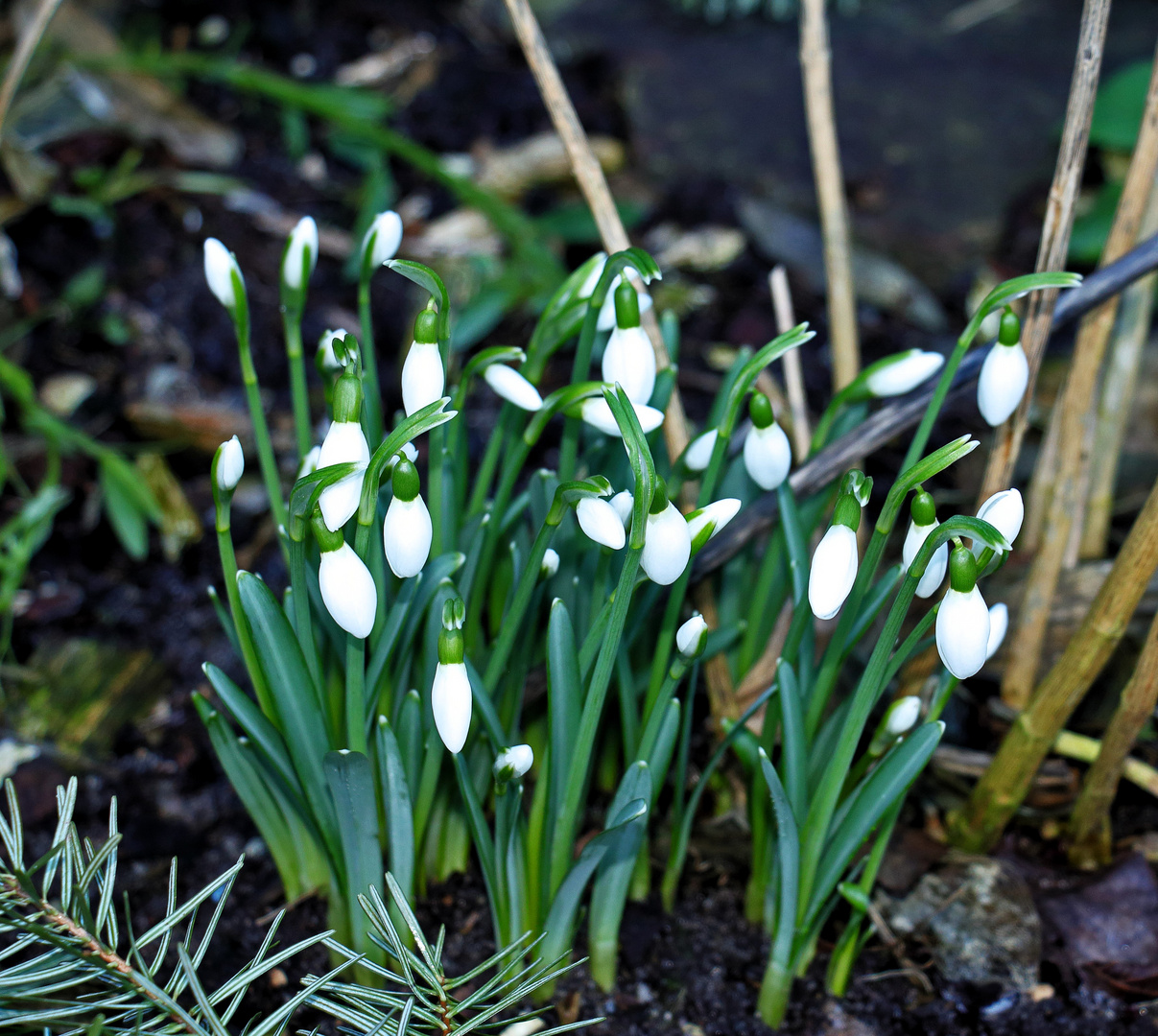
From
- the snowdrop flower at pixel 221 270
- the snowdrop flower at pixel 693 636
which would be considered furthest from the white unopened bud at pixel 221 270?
the snowdrop flower at pixel 693 636

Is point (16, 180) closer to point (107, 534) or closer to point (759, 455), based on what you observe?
point (107, 534)

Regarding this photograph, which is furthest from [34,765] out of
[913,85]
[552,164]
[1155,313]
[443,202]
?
[913,85]

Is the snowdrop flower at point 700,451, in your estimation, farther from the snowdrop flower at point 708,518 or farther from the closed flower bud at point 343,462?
the closed flower bud at point 343,462

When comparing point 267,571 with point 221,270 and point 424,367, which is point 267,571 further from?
point 424,367

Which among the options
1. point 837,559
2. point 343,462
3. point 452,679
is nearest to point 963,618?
point 837,559

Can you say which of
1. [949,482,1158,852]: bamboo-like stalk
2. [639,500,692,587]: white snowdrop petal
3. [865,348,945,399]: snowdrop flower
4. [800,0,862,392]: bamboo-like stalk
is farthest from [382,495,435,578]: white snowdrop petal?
[800,0,862,392]: bamboo-like stalk
